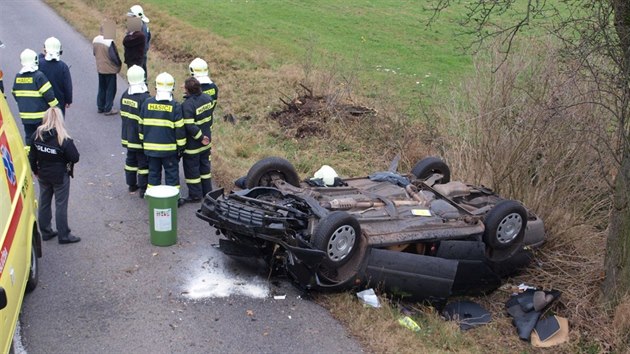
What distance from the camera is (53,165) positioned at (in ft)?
24.3

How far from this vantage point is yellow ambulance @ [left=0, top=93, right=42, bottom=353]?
17.0 ft

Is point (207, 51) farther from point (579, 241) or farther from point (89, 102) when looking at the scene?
point (579, 241)

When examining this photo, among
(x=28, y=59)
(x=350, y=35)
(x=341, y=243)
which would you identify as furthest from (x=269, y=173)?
(x=350, y=35)

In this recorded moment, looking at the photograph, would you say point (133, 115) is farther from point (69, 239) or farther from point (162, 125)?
point (69, 239)

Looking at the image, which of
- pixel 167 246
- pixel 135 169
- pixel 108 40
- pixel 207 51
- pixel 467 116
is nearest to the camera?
pixel 167 246

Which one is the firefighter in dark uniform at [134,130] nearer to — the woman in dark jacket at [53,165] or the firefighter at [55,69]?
the woman in dark jacket at [53,165]

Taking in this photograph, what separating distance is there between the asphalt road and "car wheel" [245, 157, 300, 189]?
91cm

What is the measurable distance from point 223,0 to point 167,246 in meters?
23.9

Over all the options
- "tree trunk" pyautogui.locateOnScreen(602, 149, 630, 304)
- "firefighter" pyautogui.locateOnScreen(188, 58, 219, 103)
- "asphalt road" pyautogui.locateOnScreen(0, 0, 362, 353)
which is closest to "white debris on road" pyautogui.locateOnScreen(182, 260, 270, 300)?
"asphalt road" pyautogui.locateOnScreen(0, 0, 362, 353)

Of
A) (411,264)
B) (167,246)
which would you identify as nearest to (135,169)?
(167,246)

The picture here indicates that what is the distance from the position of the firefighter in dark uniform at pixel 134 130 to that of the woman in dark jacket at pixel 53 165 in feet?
4.77

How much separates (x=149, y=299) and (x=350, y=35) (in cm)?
2096

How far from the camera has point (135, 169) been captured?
30.1 feet

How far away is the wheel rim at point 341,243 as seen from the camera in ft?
20.7
